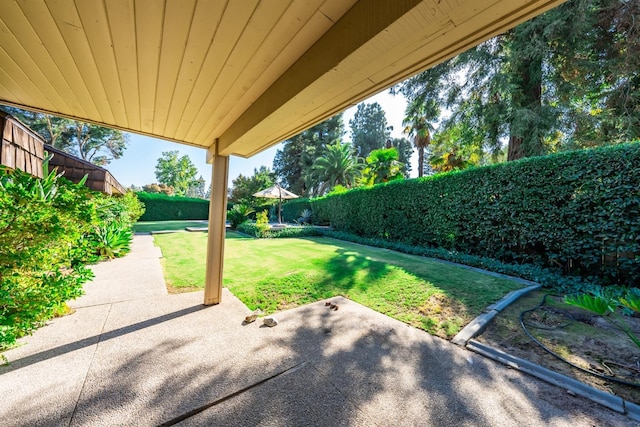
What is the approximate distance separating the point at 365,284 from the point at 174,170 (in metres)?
36.8

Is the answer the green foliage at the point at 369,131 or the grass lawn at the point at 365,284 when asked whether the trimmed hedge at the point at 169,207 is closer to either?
the grass lawn at the point at 365,284

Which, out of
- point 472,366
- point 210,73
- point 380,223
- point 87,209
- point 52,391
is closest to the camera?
point 52,391

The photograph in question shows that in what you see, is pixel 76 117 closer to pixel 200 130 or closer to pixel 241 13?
pixel 200 130

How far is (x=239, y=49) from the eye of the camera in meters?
1.58

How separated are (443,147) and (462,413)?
1162 centimetres

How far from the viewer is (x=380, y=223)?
8836mm

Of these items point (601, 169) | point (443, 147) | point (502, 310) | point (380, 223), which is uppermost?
point (443, 147)

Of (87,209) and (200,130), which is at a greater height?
(200,130)

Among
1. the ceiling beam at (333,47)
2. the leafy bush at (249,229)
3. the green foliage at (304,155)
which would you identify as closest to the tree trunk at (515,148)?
the ceiling beam at (333,47)

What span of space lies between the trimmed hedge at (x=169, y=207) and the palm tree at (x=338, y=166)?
10.3m

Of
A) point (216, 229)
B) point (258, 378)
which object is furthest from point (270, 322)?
point (216, 229)

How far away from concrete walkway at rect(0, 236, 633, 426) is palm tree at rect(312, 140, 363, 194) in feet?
61.8

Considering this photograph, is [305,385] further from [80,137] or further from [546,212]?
[80,137]

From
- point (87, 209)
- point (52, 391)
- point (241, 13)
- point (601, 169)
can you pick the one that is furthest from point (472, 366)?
point (601, 169)
